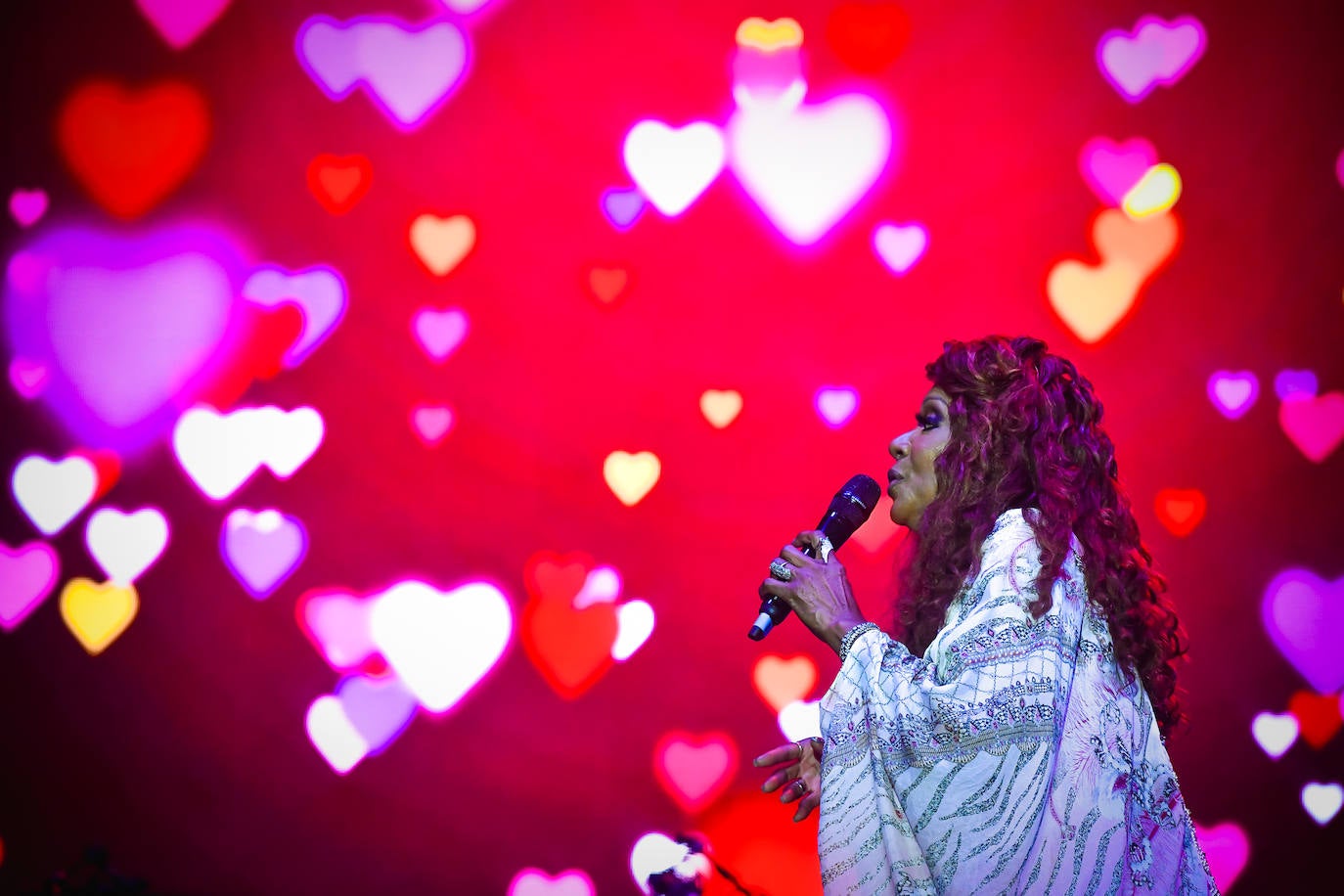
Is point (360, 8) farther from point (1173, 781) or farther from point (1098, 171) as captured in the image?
point (1173, 781)

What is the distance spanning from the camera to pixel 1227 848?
7.91 feet

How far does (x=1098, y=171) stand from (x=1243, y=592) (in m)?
1.02

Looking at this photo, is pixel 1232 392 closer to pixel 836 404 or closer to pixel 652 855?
pixel 836 404

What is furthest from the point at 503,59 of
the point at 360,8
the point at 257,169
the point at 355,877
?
the point at 355,877

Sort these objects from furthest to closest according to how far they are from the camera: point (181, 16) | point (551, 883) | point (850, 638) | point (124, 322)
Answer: point (181, 16) < point (124, 322) < point (551, 883) < point (850, 638)

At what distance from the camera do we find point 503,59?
2.52 meters

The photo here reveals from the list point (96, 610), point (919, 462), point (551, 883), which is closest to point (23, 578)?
point (96, 610)

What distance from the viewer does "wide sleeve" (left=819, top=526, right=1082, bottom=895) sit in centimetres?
127

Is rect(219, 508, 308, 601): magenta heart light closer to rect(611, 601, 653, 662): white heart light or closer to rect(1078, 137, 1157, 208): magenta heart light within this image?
rect(611, 601, 653, 662): white heart light

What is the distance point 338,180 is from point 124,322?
1.79 feet

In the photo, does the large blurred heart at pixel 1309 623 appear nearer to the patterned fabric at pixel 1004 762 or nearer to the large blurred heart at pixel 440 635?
the patterned fabric at pixel 1004 762

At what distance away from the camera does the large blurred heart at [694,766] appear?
231 cm

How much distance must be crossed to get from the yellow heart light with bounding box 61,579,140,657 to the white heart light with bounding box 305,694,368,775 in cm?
43

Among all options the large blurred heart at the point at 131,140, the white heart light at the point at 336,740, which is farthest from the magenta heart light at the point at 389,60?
the white heart light at the point at 336,740
